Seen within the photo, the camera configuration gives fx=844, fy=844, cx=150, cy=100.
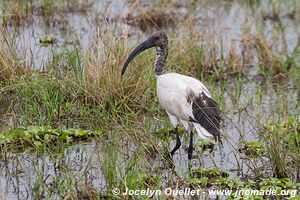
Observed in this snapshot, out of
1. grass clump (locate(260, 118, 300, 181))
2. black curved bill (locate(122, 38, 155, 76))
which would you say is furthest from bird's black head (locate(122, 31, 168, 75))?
grass clump (locate(260, 118, 300, 181))

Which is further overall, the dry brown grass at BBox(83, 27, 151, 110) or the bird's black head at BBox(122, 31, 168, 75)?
the dry brown grass at BBox(83, 27, 151, 110)

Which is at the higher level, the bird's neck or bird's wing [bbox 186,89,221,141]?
the bird's neck

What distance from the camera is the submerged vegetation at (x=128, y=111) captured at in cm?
611

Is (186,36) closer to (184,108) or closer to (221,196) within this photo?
(184,108)

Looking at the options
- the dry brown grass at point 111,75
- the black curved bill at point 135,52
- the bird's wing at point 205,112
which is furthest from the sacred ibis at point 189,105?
the dry brown grass at point 111,75

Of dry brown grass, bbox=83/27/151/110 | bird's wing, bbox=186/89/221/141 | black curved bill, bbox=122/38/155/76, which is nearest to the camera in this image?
bird's wing, bbox=186/89/221/141

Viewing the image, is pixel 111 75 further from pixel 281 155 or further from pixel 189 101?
pixel 281 155

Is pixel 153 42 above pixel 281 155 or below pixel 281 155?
above

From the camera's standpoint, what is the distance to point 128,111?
7965mm

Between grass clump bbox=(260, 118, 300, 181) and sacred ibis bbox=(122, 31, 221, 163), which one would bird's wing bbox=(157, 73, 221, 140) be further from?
grass clump bbox=(260, 118, 300, 181)

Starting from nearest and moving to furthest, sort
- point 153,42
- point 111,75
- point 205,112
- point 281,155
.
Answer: point 281,155, point 205,112, point 153,42, point 111,75

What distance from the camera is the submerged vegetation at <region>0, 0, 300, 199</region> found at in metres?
6.11

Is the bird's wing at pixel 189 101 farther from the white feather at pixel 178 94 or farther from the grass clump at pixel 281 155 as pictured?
the grass clump at pixel 281 155

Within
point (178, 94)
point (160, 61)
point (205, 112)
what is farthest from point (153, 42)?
point (205, 112)
